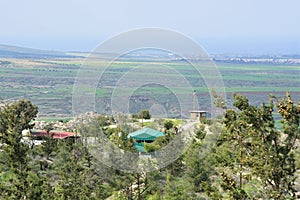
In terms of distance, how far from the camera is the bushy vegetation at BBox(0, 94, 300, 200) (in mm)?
8719

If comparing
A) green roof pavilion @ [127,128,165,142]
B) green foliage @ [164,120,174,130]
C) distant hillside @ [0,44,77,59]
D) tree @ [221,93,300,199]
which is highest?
tree @ [221,93,300,199]

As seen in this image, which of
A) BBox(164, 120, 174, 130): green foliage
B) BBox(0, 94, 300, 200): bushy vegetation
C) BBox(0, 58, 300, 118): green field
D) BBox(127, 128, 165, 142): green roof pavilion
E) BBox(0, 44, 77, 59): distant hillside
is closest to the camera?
BBox(0, 94, 300, 200): bushy vegetation

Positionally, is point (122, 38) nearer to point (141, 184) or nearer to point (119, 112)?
point (119, 112)

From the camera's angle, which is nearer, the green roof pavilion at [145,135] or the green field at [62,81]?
the green roof pavilion at [145,135]

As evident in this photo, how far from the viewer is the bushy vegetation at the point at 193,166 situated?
872 cm

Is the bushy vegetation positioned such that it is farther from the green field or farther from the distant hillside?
the distant hillside

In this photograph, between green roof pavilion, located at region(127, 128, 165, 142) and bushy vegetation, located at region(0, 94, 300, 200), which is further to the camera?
green roof pavilion, located at region(127, 128, 165, 142)

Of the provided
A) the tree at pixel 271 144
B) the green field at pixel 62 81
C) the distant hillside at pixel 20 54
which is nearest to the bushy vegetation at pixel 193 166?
the tree at pixel 271 144

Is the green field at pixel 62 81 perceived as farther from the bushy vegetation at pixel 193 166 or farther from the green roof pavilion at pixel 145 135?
the bushy vegetation at pixel 193 166

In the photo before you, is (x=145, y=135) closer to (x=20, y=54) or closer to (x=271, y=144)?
(x=271, y=144)

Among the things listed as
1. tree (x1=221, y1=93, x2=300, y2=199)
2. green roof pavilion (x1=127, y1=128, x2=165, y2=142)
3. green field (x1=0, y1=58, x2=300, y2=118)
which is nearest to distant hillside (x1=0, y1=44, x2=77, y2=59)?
green field (x1=0, y1=58, x2=300, y2=118)

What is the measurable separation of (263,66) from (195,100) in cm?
8468

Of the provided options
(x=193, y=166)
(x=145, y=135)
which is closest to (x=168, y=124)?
(x=145, y=135)

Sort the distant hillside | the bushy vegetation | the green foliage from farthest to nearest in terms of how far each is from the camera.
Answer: the distant hillside < the green foliage < the bushy vegetation
